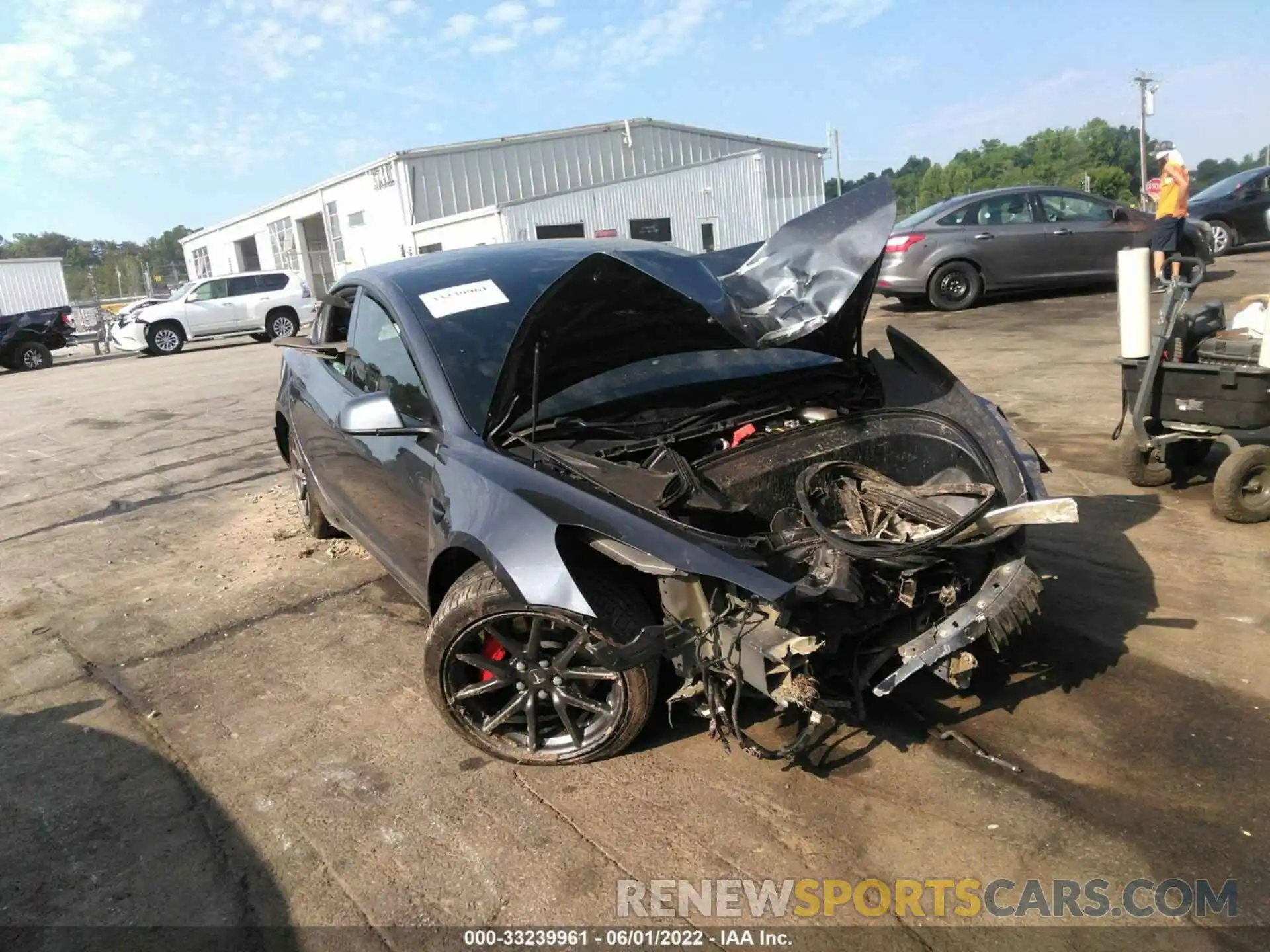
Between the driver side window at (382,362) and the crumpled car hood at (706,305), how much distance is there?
0.43m

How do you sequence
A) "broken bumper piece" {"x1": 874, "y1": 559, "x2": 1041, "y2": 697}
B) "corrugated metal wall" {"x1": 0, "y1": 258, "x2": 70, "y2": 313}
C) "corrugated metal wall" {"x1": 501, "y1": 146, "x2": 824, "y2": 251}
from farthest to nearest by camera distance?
"corrugated metal wall" {"x1": 0, "y1": 258, "x2": 70, "y2": 313}, "corrugated metal wall" {"x1": 501, "y1": 146, "x2": 824, "y2": 251}, "broken bumper piece" {"x1": 874, "y1": 559, "x2": 1041, "y2": 697}

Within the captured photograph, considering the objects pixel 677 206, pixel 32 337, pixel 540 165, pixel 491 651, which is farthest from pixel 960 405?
pixel 540 165

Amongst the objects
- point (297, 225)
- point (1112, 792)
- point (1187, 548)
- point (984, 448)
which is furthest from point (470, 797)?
point (297, 225)

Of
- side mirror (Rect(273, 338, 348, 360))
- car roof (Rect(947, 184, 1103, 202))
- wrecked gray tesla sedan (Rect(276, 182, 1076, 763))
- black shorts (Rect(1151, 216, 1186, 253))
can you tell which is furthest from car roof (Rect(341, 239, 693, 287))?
car roof (Rect(947, 184, 1103, 202))

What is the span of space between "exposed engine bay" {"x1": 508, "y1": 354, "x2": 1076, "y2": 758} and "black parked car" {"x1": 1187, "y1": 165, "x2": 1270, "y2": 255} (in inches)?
651

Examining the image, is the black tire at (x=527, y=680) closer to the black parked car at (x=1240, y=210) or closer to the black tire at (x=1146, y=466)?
the black tire at (x=1146, y=466)

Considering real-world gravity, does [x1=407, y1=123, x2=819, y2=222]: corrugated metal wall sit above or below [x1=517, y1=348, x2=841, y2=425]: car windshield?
above

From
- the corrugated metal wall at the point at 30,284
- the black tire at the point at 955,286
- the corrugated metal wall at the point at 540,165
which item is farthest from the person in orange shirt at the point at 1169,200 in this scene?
the corrugated metal wall at the point at 30,284

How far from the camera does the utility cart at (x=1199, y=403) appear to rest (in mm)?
4500

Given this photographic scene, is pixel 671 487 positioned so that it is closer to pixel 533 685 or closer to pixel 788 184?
pixel 533 685

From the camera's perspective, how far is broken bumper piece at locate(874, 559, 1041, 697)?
2.71 m

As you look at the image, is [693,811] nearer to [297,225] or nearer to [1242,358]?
[1242,358]

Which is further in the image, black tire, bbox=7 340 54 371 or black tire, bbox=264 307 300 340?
black tire, bbox=264 307 300 340

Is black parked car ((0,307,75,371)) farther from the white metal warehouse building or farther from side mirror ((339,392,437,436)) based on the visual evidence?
side mirror ((339,392,437,436))
